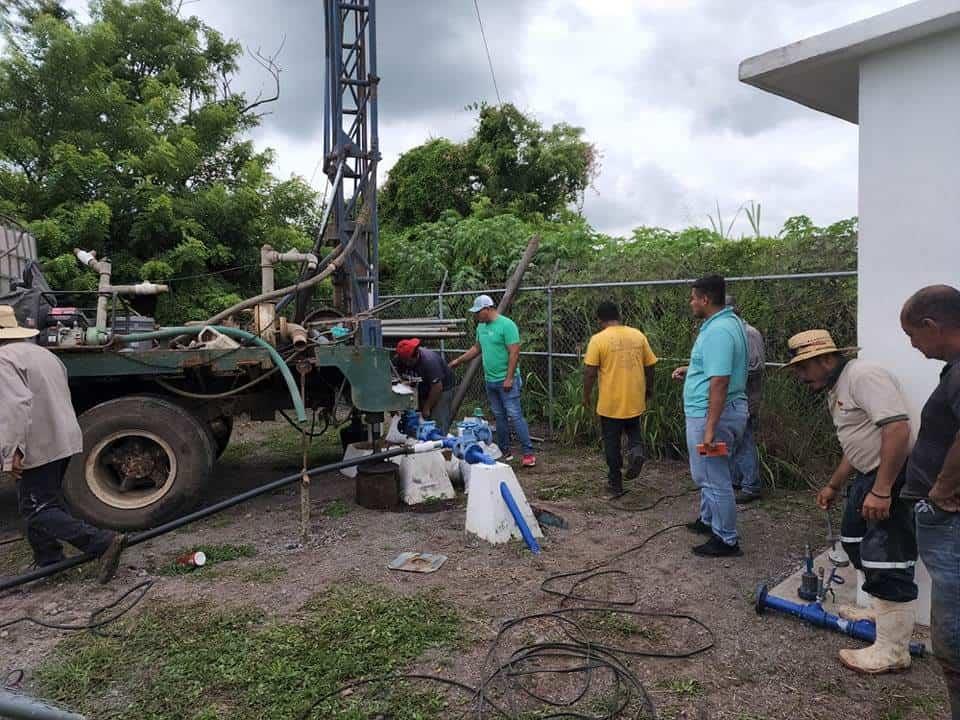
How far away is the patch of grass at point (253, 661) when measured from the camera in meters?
2.81

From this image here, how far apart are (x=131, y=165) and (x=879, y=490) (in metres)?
12.0

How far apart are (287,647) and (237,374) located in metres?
2.67

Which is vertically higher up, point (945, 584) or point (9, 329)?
point (9, 329)

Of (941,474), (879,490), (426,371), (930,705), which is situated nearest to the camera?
(941,474)

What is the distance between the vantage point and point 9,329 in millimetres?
4184

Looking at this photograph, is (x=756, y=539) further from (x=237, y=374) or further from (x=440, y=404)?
(x=237, y=374)

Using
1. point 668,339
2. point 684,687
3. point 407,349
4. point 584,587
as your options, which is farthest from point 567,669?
point 668,339

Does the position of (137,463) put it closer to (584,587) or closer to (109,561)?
(109,561)

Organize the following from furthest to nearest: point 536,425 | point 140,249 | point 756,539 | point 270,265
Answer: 1. point 140,249
2. point 536,425
3. point 270,265
4. point 756,539

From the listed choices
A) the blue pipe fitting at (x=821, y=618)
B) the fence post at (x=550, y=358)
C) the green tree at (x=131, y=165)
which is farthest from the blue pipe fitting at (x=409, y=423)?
the green tree at (x=131, y=165)

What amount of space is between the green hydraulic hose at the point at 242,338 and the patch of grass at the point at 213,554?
3.17ft

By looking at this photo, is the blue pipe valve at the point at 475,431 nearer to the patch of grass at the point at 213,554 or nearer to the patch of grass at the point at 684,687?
the patch of grass at the point at 213,554

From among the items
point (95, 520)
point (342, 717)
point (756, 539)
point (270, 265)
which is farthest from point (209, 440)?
point (756, 539)

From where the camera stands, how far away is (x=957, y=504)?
2.25 m
